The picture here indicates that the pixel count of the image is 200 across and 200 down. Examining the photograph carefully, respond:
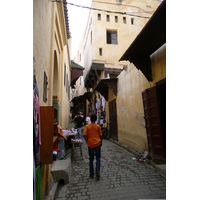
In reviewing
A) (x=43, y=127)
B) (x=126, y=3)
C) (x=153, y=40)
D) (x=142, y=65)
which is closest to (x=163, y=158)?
(x=142, y=65)

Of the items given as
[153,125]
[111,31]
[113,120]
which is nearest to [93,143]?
[153,125]

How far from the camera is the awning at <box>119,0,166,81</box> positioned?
3.51 meters

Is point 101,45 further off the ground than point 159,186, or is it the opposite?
point 101,45

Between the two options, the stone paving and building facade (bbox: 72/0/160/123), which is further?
building facade (bbox: 72/0/160/123)

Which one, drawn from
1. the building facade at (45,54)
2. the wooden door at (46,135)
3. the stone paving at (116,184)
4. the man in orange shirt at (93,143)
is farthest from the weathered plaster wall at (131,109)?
the wooden door at (46,135)

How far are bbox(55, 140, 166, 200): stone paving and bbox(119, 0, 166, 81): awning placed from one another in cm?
292

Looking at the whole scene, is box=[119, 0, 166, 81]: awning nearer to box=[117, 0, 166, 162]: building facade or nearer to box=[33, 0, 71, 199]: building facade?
box=[117, 0, 166, 162]: building facade

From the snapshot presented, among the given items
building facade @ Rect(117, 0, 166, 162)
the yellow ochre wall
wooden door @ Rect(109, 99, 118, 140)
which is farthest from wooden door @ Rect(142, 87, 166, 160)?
wooden door @ Rect(109, 99, 118, 140)

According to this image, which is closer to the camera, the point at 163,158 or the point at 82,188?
the point at 82,188

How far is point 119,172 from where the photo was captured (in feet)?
14.9

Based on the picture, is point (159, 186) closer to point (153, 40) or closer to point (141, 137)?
point (141, 137)

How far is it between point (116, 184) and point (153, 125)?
2.27m

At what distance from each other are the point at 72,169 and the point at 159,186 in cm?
251

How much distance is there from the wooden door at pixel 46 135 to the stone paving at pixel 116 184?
1178 millimetres
